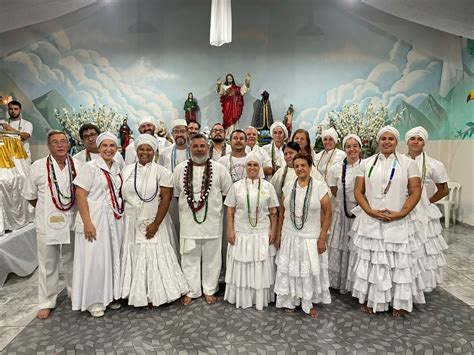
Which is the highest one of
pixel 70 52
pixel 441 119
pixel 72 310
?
pixel 70 52

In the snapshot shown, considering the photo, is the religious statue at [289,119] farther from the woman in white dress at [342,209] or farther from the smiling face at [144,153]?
the smiling face at [144,153]

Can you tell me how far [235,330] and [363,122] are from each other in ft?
24.3

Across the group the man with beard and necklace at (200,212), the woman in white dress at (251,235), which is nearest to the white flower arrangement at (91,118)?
the man with beard and necklace at (200,212)

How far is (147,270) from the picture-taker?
3.34 metres

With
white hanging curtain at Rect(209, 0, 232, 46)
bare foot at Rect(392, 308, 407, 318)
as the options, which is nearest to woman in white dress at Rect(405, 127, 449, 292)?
bare foot at Rect(392, 308, 407, 318)

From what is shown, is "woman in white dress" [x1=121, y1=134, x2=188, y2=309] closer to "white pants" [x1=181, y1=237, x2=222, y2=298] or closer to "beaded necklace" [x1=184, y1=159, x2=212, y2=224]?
"beaded necklace" [x1=184, y1=159, x2=212, y2=224]

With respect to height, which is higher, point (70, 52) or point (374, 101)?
point (70, 52)

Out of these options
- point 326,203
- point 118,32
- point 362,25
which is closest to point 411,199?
point 326,203

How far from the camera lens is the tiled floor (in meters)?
2.78

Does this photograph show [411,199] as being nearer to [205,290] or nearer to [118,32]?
[205,290]

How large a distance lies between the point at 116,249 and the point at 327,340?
2014 millimetres

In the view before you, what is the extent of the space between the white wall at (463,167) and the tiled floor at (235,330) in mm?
4520

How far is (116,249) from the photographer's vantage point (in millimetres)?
3242

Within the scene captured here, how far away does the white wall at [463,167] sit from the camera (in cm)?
738
